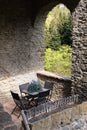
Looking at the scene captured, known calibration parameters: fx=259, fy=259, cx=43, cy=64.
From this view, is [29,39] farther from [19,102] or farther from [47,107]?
[47,107]

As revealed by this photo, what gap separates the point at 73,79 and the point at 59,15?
330 inches

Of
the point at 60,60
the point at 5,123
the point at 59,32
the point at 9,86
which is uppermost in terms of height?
the point at 59,32

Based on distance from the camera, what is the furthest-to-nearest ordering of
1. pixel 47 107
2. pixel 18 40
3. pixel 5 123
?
pixel 18 40
pixel 47 107
pixel 5 123

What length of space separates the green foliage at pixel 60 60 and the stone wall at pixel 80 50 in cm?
442

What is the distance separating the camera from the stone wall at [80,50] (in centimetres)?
592

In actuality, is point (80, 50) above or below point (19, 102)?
above

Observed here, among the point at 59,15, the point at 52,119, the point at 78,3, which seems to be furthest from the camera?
the point at 59,15

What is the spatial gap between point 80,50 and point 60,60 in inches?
209

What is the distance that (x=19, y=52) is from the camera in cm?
786

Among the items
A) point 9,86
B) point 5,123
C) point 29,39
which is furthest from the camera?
point 29,39

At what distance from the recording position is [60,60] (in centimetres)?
1137

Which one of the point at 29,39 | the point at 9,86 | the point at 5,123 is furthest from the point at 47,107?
the point at 29,39

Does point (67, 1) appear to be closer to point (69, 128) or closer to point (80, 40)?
point (80, 40)

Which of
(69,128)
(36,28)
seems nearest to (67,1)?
(36,28)
